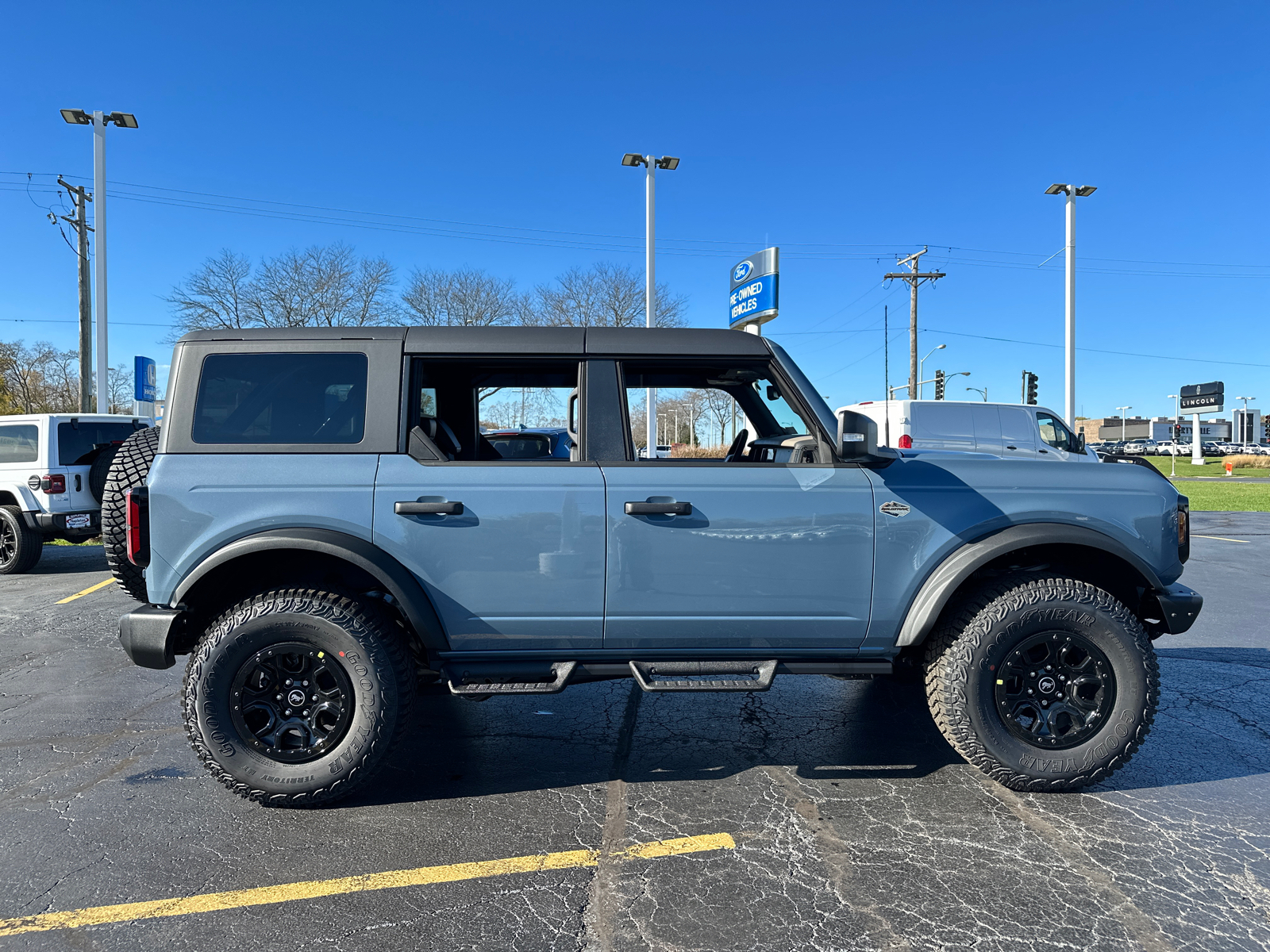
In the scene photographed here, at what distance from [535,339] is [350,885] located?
2301 millimetres

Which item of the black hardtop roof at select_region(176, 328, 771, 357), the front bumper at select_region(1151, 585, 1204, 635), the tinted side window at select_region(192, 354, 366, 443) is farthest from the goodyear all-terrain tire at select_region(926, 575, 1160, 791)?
the tinted side window at select_region(192, 354, 366, 443)

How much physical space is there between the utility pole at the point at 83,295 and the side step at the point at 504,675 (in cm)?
2763

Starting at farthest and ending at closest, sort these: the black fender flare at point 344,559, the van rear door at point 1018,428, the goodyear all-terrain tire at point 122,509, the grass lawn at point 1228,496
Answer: the grass lawn at point 1228,496 < the van rear door at point 1018,428 < the goodyear all-terrain tire at point 122,509 < the black fender flare at point 344,559

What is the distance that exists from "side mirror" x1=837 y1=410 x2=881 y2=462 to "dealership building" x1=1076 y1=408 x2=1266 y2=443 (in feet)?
333

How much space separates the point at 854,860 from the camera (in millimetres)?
2768

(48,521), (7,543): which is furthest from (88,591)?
(7,543)

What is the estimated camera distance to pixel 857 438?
10.5ft

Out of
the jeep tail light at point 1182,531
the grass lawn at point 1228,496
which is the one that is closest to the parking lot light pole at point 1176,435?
the grass lawn at point 1228,496

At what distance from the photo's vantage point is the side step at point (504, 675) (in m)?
3.16

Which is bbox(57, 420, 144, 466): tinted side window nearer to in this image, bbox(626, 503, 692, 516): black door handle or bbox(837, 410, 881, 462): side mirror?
bbox(626, 503, 692, 516): black door handle

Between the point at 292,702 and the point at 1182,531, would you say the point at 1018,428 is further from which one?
the point at 292,702

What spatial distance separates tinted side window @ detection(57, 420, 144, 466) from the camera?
895 cm

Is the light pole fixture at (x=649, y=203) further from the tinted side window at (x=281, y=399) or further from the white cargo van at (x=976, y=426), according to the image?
the tinted side window at (x=281, y=399)

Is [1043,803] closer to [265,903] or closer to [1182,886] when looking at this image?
[1182,886]
